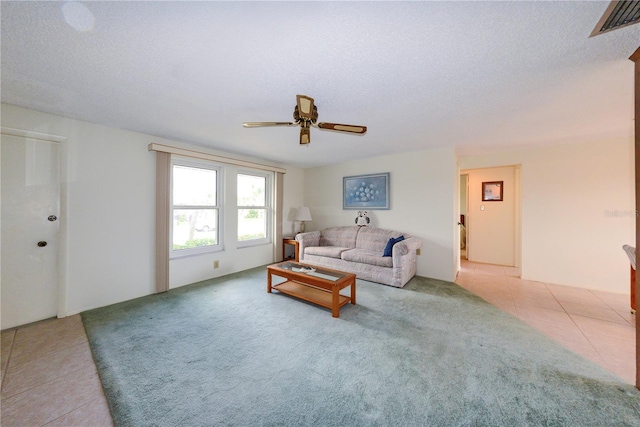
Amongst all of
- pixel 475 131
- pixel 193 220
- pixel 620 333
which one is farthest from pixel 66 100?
pixel 620 333

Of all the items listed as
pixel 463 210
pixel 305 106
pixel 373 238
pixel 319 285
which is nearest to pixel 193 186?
pixel 319 285

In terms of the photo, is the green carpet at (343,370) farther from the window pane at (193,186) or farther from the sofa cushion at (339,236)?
the sofa cushion at (339,236)

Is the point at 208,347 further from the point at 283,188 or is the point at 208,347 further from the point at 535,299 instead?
the point at 535,299

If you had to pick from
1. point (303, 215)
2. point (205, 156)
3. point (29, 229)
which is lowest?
point (29, 229)

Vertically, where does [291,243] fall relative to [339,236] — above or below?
below

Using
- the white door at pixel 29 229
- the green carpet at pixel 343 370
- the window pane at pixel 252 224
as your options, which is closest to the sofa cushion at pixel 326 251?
the window pane at pixel 252 224

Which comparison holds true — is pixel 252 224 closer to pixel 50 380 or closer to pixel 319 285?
pixel 319 285

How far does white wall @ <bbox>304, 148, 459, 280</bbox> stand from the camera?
12.4 feet

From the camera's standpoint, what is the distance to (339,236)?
479 cm

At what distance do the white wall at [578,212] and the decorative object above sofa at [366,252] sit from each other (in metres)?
1.96

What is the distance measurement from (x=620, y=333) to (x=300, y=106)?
12.2 ft

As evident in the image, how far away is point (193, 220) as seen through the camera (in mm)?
3785

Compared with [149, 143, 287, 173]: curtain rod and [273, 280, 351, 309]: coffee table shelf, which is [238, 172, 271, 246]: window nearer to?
[149, 143, 287, 173]: curtain rod

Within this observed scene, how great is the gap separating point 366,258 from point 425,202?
1.49 metres
